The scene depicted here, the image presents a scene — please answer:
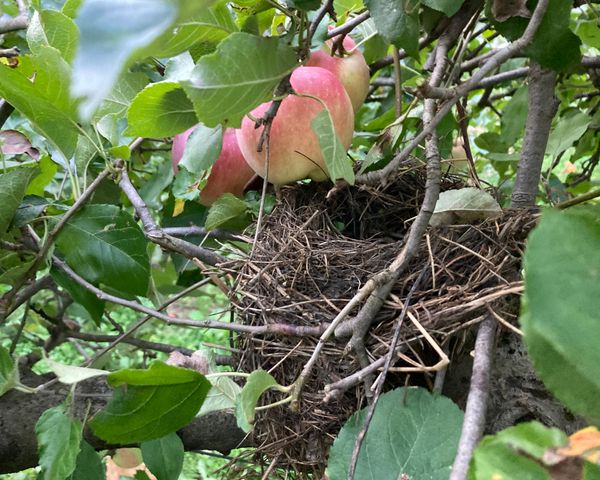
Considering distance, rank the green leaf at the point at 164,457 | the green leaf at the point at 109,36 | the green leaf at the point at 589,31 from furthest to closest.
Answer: the green leaf at the point at 589,31
the green leaf at the point at 164,457
the green leaf at the point at 109,36

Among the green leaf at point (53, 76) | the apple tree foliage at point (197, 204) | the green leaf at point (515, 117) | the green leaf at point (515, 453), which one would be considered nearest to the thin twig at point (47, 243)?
the apple tree foliage at point (197, 204)

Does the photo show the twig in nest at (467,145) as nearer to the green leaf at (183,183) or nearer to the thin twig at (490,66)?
the thin twig at (490,66)

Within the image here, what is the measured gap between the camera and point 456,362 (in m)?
0.62

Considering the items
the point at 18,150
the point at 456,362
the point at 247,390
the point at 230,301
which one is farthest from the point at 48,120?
the point at 456,362

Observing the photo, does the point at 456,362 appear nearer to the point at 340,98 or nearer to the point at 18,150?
the point at 340,98

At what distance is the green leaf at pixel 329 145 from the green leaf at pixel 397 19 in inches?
4.2

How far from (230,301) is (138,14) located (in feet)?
1.95

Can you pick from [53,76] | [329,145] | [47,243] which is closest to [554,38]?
[329,145]

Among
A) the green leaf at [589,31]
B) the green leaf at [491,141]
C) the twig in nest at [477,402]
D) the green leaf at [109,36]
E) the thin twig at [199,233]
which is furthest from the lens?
the green leaf at [491,141]

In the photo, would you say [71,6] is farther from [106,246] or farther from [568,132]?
[568,132]

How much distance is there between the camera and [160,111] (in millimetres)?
594

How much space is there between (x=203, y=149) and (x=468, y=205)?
299 millimetres

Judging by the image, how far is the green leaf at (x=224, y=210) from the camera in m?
0.82

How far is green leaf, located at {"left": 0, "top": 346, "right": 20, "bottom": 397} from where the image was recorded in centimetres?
60
